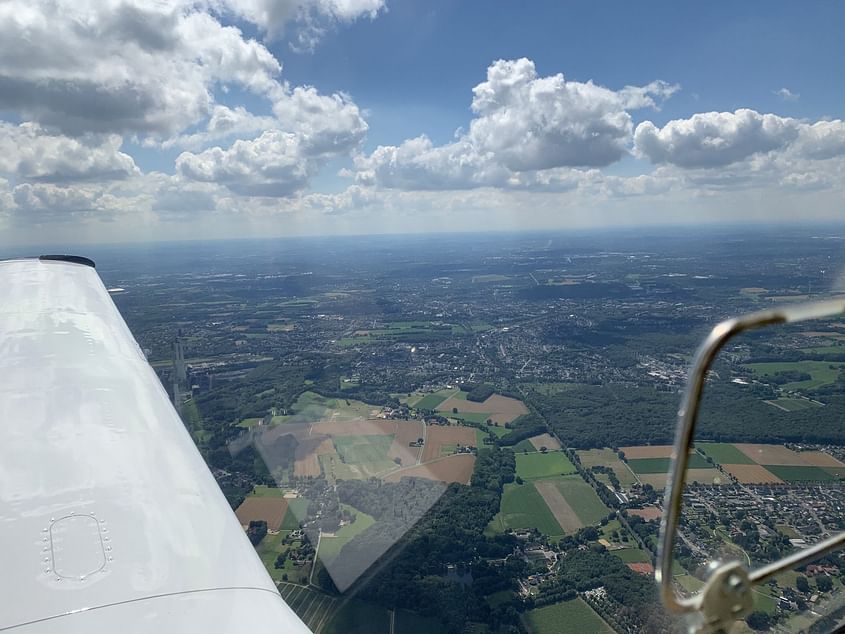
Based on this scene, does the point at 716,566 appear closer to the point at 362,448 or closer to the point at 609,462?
the point at 362,448

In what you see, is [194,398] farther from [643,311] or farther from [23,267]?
[643,311]

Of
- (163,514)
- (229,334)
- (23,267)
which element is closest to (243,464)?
(23,267)

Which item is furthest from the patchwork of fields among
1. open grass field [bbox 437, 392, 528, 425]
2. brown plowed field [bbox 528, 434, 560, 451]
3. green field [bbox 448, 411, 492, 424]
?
open grass field [bbox 437, 392, 528, 425]

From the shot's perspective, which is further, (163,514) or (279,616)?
(163,514)

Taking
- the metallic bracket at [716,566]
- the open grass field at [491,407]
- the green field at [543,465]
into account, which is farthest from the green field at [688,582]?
the open grass field at [491,407]

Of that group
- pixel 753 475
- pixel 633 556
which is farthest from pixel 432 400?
pixel 753 475

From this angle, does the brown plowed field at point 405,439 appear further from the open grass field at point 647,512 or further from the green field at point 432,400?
the open grass field at point 647,512
